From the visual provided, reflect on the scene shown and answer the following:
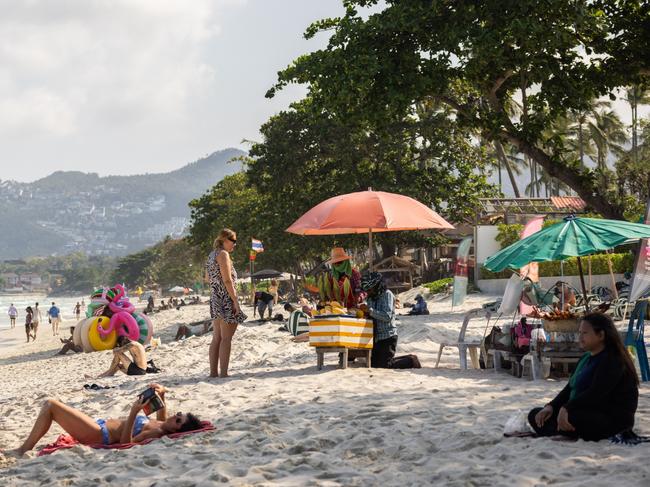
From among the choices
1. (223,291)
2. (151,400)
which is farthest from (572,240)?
(151,400)

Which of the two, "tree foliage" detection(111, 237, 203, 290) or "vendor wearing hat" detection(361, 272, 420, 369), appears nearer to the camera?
"vendor wearing hat" detection(361, 272, 420, 369)

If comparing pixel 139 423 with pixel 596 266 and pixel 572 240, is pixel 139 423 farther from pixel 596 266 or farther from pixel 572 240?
pixel 596 266

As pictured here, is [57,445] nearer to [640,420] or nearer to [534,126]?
[640,420]

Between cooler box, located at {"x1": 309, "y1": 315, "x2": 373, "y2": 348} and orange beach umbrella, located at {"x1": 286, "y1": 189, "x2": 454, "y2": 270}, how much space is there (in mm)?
1562

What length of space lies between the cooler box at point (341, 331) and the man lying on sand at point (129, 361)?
10.6ft

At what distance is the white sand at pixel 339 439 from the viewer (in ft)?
16.1

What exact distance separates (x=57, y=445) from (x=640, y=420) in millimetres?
4569

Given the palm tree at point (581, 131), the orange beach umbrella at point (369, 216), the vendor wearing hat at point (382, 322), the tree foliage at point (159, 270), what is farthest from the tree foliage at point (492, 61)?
the tree foliage at point (159, 270)

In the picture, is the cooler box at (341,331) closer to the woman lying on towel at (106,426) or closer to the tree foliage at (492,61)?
the woman lying on towel at (106,426)

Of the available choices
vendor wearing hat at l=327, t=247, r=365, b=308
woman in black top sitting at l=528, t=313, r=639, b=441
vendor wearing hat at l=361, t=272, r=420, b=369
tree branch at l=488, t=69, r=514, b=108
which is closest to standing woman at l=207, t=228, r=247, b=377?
vendor wearing hat at l=327, t=247, r=365, b=308

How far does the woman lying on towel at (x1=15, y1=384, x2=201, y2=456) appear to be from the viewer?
627 cm

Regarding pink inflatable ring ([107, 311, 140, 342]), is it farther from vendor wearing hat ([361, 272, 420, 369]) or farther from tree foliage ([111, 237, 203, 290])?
tree foliage ([111, 237, 203, 290])

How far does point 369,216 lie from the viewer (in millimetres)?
10883

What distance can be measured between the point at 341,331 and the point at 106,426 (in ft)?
12.4
